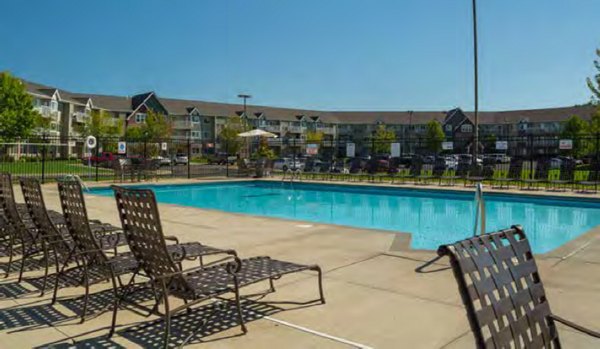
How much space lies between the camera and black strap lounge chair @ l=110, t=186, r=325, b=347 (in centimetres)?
302

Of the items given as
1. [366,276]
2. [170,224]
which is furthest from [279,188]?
[366,276]

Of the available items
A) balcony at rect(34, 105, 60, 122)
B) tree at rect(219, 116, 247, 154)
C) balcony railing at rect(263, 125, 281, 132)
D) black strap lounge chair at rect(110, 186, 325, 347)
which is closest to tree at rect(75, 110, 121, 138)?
balcony at rect(34, 105, 60, 122)

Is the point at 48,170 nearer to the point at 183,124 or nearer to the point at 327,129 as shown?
the point at 183,124

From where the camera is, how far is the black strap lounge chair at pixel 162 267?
3.02m

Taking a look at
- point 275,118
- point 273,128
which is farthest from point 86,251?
point 275,118

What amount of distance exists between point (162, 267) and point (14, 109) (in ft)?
143

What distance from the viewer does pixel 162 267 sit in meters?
3.18

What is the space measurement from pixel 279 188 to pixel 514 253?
18582 millimetres

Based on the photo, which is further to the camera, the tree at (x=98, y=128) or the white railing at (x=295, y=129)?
the white railing at (x=295, y=129)

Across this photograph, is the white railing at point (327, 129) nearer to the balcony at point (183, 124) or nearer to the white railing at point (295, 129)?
the white railing at point (295, 129)

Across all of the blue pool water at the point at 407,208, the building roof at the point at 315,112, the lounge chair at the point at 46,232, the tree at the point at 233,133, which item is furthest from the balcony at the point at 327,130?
the lounge chair at the point at 46,232

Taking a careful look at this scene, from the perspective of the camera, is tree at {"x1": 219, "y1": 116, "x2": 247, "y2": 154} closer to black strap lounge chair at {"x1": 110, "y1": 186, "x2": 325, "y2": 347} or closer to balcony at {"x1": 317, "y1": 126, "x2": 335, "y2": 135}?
balcony at {"x1": 317, "y1": 126, "x2": 335, "y2": 135}

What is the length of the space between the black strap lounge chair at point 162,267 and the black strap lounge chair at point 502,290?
1.96 meters

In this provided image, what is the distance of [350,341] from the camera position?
129 inches
